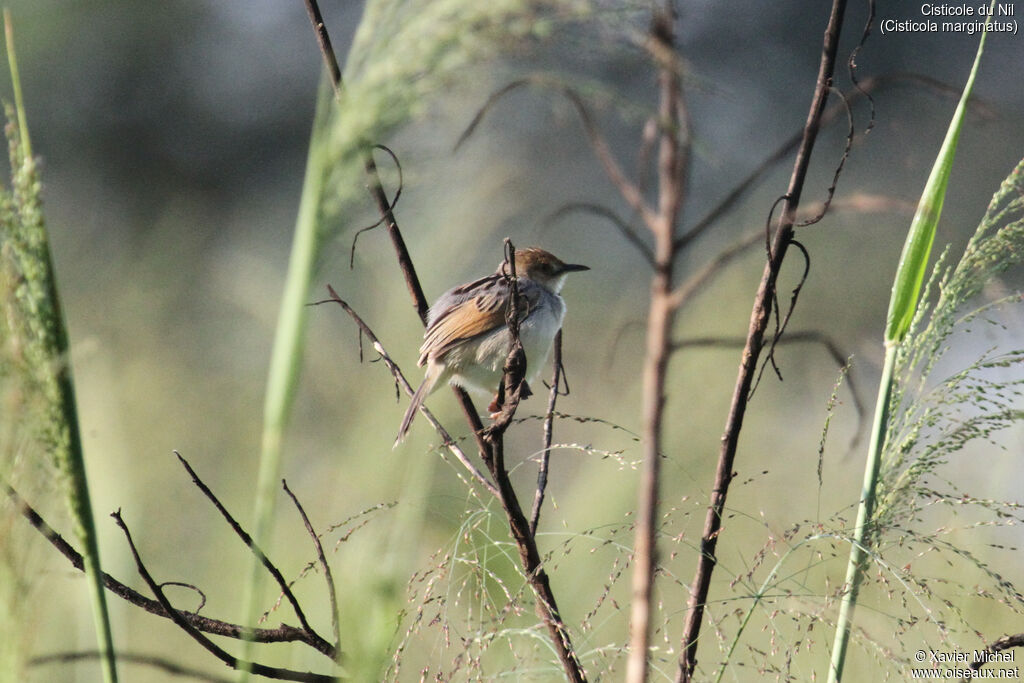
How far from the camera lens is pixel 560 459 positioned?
9.61ft

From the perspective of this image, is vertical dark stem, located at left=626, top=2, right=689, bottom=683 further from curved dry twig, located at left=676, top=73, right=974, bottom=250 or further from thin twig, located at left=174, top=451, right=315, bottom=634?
thin twig, located at left=174, top=451, right=315, bottom=634

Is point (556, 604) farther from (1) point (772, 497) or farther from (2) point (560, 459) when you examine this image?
(1) point (772, 497)

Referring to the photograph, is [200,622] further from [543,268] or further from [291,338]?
[543,268]

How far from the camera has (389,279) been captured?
1.02m

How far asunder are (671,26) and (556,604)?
2.50 ft

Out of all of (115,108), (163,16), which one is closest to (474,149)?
(115,108)

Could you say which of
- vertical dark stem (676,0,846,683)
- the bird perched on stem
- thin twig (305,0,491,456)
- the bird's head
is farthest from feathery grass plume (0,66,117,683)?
the bird's head

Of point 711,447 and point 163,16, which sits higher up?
point 163,16

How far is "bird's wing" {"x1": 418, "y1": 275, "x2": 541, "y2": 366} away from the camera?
2998 millimetres

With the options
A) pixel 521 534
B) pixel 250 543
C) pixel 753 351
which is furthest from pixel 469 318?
pixel 250 543

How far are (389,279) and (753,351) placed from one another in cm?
37

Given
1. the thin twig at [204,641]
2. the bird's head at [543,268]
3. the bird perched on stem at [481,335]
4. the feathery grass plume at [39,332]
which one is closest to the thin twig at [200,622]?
the thin twig at [204,641]

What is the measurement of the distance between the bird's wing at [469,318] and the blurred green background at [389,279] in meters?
0.13

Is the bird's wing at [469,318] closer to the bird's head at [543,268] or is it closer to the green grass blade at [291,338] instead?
the bird's head at [543,268]
